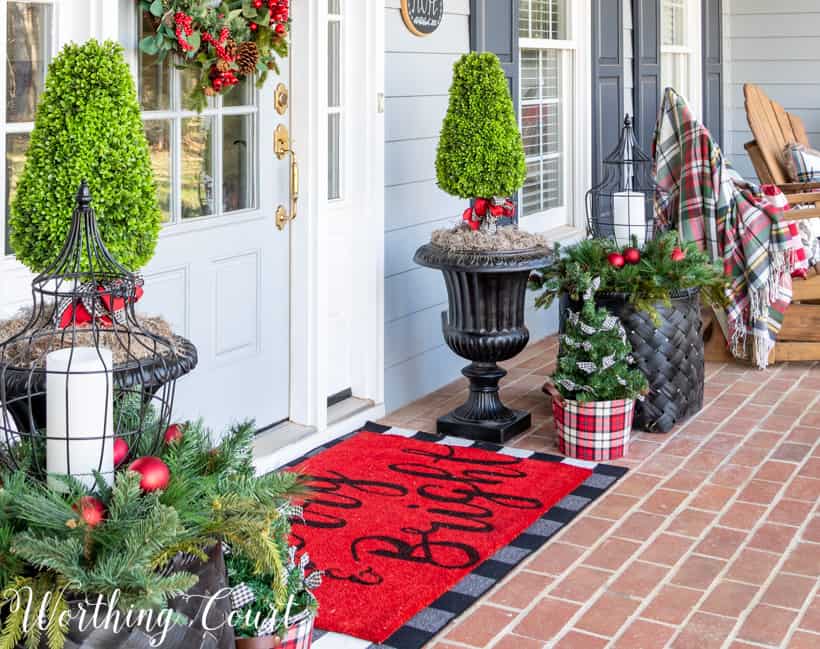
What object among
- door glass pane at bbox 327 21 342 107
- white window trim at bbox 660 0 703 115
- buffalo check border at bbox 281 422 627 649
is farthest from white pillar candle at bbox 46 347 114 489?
white window trim at bbox 660 0 703 115

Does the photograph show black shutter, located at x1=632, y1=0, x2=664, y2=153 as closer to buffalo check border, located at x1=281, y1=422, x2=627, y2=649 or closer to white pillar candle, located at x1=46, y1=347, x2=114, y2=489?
buffalo check border, located at x1=281, y1=422, x2=627, y2=649

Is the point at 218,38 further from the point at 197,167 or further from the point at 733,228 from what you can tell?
the point at 733,228

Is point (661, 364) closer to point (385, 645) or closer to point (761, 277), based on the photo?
point (761, 277)

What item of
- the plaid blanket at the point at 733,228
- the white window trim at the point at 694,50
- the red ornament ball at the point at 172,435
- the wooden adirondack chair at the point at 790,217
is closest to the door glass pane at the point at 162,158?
the red ornament ball at the point at 172,435

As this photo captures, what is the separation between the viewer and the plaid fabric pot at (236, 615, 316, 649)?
1985 millimetres

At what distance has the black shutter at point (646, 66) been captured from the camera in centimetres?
683

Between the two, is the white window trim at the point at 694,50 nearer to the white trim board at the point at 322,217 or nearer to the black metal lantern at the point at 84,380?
the white trim board at the point at 322,217

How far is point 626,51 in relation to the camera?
6.80 metres

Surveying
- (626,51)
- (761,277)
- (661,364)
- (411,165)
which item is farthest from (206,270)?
(626,51)

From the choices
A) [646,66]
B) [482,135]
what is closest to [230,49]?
[482,135]

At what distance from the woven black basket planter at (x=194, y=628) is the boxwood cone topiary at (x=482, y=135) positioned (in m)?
2.52

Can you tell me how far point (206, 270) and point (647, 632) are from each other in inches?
69.5

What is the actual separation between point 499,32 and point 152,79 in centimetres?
221

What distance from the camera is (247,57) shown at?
140 inches
